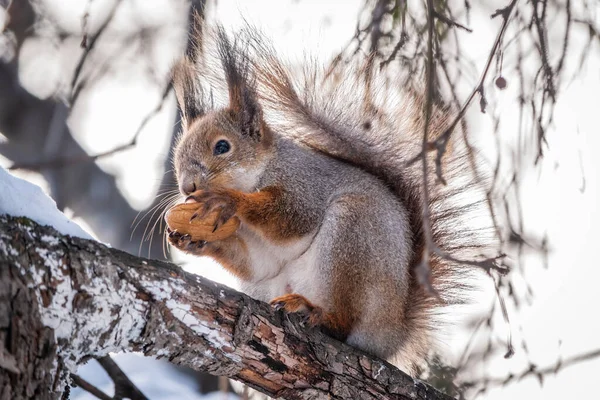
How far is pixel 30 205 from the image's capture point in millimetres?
1622

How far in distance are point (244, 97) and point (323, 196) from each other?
53cm

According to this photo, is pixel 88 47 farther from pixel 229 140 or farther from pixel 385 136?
pixel 385 136

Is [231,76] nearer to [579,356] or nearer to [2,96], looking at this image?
[2,96]

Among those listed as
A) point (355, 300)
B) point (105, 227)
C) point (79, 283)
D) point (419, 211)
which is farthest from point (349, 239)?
point (105, 227)

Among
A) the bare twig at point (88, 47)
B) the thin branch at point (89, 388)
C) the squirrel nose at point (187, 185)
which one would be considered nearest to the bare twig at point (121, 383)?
the thin branch at point (89, 388)

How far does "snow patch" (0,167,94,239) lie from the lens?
5.16ft

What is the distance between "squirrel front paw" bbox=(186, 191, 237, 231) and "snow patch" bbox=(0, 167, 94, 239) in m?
0.63

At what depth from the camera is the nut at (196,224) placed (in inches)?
91.4

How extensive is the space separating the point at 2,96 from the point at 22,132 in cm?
16

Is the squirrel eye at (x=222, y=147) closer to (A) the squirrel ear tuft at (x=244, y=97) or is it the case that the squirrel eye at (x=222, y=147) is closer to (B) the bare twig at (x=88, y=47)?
(A) the squirrel ear tuft at (x=244, y=97)

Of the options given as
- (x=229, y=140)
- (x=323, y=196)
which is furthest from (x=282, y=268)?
(x=229, y=140)

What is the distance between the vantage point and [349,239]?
2322 mm

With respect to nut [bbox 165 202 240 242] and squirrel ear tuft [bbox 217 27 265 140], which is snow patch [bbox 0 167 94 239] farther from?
squirrel ear tuft [bbox 217 27 265 140]

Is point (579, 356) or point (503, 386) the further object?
point (503, 386)
